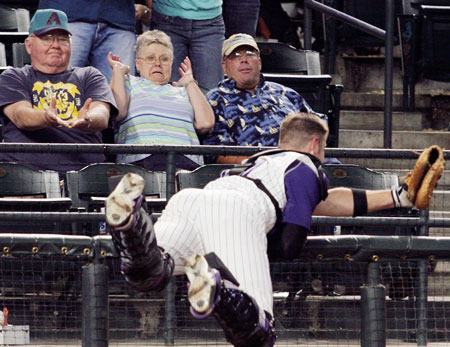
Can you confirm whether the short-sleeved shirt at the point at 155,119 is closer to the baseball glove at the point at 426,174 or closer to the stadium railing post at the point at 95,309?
the baseball glove at the point at 426,174

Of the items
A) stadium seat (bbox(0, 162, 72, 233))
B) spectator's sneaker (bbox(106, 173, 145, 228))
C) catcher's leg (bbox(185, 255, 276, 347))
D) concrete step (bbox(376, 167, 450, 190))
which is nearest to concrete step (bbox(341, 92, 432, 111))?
concrete step (bbox(376, 167, 450, 190))

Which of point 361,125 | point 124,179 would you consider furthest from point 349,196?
point 361,125

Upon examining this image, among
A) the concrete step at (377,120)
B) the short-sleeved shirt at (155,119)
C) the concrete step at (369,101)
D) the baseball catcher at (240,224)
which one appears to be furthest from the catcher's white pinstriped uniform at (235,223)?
the concrete step at (369,101)

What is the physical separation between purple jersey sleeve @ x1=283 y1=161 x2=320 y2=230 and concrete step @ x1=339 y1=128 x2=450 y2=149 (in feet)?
15.7

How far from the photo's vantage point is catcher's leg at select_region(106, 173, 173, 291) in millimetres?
4078

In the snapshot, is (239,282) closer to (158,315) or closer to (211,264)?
(211,264)

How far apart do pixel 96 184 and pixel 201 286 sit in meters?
2.64

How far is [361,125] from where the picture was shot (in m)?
10.0

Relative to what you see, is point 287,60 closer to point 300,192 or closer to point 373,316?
point 300,192

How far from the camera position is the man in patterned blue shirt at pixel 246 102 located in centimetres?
738

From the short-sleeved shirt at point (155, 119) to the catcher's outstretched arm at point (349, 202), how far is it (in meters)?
2.18

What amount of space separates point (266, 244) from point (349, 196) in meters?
0.60

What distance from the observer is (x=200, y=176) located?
6.42 meters

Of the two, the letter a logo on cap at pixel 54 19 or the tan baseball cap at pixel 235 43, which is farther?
the tan baseball cap at pixel 235 43
